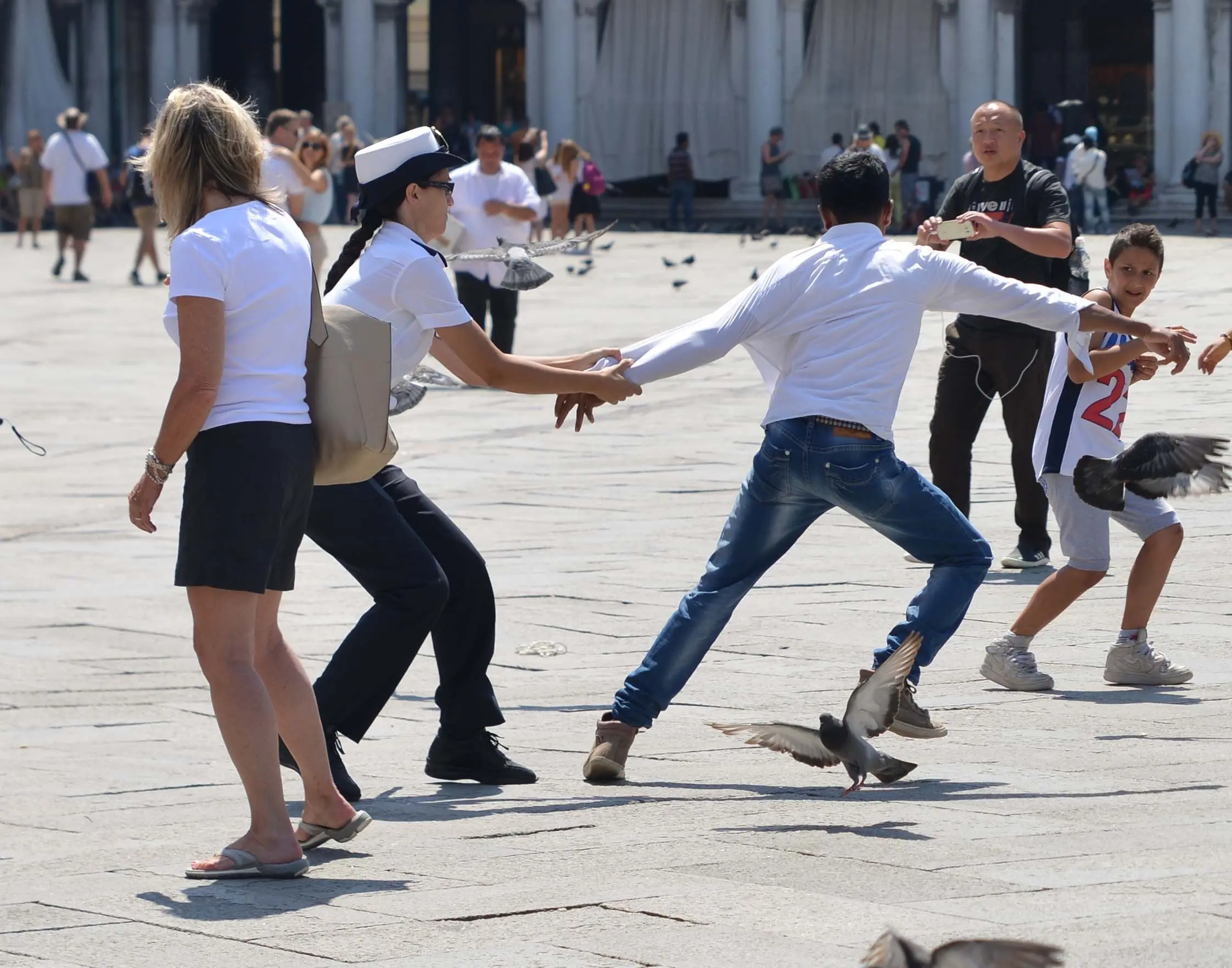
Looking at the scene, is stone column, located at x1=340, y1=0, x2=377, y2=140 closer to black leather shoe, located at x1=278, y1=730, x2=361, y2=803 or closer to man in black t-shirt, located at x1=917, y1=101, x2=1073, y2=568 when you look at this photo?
man in black t-shirt, located at x1=917, y1=101, x2=1073, y2=568

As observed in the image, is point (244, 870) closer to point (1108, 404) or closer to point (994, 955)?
point (994, 955)

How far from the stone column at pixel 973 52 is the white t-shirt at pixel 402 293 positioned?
27152mm

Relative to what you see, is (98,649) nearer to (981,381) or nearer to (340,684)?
(340,684)

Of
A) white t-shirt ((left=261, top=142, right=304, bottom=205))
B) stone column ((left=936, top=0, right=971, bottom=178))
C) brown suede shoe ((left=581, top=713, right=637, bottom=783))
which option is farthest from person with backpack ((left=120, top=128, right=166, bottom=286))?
brown suede shoe ((left=581, top=713, right=637, bottom=783))

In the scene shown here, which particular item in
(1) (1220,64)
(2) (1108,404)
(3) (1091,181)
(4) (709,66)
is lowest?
(2) (1108,404)

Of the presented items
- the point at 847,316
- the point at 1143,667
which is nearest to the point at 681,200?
the point at 1143,667

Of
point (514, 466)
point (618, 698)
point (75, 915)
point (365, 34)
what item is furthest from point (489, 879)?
point (365, 34)

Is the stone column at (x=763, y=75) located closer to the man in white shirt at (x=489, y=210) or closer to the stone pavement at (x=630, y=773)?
the man in white shirt at (x=489, y=210)

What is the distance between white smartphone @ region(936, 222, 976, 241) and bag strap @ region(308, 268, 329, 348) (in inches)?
108

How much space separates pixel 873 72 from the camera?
3212cm

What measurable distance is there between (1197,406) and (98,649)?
6.40 metres

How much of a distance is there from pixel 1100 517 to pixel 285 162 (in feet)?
30.1

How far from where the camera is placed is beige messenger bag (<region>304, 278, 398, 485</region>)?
13.7ft

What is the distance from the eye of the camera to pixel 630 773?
5.07 meters
